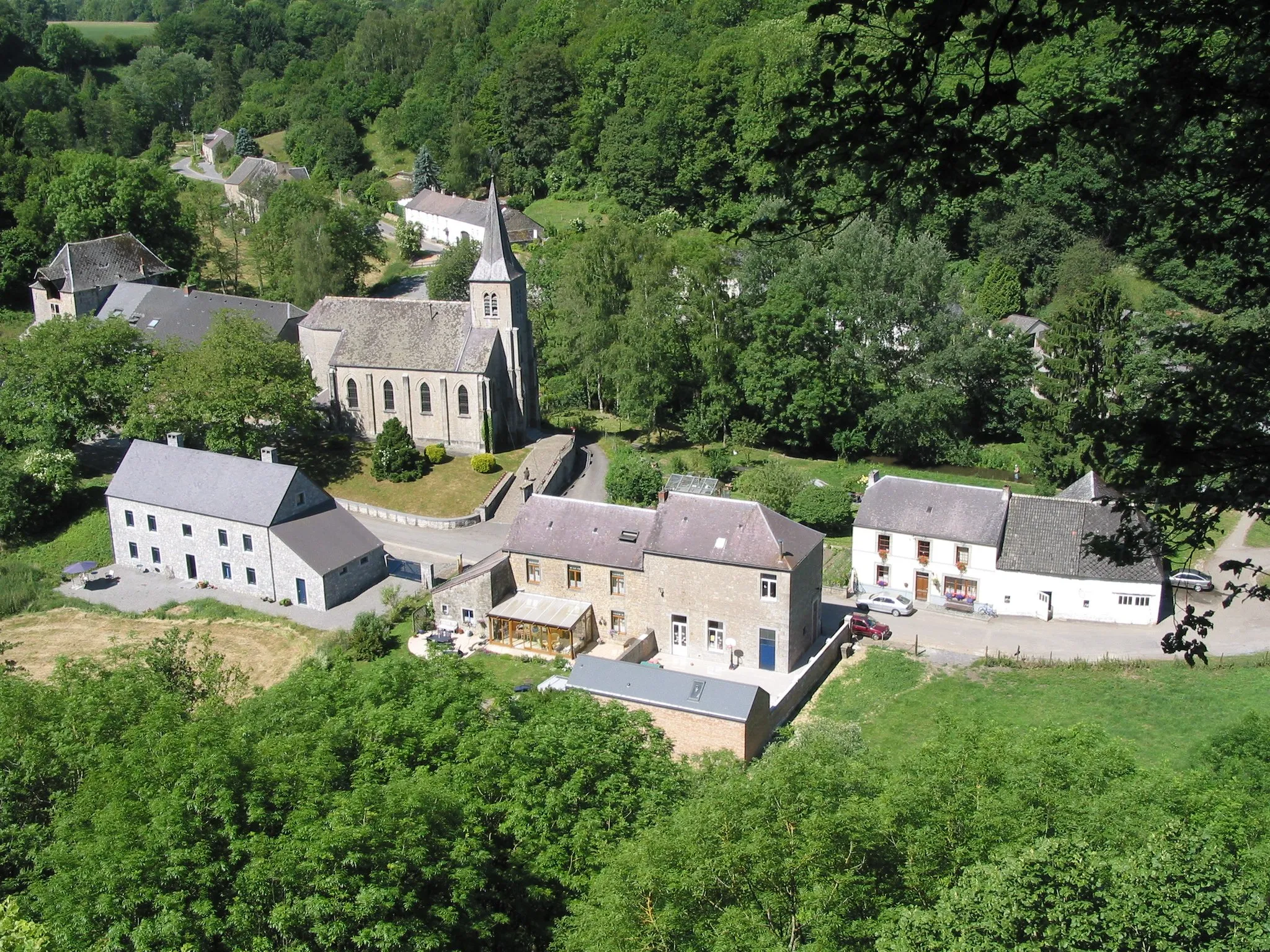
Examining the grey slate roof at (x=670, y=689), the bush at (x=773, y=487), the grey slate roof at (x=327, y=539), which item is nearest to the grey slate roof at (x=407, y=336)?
the grey slate roof at (x=327, y=539)

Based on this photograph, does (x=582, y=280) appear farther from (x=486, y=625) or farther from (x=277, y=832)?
(x=277, y=832)

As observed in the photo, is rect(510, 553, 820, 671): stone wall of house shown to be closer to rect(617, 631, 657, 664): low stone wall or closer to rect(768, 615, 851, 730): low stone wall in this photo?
rect(617, 631, 657, 664): low stone wall

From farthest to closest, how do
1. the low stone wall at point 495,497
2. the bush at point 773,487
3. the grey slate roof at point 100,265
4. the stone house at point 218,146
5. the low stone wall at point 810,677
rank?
the stone house at point 218,146 < the grey slate roof at point 100,265 < the low stone wall at point 495,497 < the bush at point 773,487 < the low stone wall at point 810,677

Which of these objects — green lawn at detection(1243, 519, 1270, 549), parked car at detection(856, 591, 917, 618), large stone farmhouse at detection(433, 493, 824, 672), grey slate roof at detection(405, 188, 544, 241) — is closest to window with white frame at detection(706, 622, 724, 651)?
large stone farmhouse at detection(433, 493, 824, 672)

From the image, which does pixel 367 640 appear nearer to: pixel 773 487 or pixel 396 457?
pixel 396 457

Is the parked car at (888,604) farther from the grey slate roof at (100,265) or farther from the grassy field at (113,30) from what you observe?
the grassy field at (113,30)
